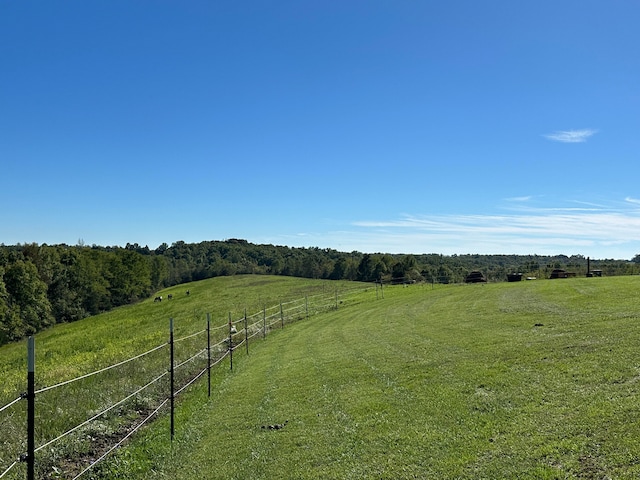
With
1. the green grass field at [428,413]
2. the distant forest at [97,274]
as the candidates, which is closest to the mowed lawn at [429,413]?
the green grass field at [428,413]

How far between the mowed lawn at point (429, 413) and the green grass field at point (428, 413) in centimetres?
3

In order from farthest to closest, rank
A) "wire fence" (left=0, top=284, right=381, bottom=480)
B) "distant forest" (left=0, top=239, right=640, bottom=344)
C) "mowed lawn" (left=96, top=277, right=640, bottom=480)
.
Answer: "distant forest" (left=0, top=239, right=640, bottom=344) < "wire fence" (left=0, top=284, right=381, bottom=480) < "mowed lawn" (left=96, top=277, right=640, bottom=480)

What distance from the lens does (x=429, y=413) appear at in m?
9.09

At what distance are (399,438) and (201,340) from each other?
19207 millimetres

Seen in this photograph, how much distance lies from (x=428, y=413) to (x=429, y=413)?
20mm

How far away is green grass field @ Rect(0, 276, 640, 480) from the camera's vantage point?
21.9 feet

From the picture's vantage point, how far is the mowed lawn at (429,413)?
666 cm

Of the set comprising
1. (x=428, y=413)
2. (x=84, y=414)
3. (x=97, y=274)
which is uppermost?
(x=97, y=274)

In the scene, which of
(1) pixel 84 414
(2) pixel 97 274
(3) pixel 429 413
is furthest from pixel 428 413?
(2) pixel 97 274

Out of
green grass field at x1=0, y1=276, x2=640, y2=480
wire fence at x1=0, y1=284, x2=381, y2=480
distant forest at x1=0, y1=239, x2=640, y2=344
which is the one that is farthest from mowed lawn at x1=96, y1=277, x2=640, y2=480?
distant forest at x1=0, y1=239, x2=640, y2=344

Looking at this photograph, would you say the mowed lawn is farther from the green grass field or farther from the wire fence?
the wire fence

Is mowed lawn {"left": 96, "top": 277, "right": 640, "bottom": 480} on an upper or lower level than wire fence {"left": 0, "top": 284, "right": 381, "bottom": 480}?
upper

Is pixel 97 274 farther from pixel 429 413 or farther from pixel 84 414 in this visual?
pixel 429 413

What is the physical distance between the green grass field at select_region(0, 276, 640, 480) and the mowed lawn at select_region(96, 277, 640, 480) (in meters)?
0.03
